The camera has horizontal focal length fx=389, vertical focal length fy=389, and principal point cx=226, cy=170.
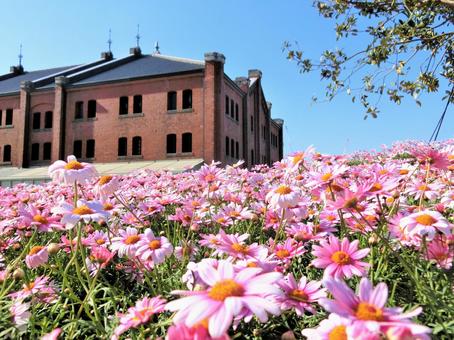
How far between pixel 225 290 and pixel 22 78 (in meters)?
40.1

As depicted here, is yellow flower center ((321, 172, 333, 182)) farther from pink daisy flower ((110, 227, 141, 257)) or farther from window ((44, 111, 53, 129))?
window ((44, 111, 53, 129))

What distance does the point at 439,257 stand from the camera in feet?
5.40

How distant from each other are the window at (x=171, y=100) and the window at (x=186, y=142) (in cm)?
209

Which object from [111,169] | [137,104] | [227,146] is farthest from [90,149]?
[227,146]

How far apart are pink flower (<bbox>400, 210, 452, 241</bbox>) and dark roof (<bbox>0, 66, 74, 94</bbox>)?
114 feet

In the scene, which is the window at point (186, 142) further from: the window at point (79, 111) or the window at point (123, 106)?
the window at point (79, 111)

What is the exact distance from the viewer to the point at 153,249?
67.7 inches

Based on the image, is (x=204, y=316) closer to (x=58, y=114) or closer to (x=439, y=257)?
(x=439, y=257)

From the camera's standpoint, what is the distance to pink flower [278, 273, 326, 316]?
50.0 inches

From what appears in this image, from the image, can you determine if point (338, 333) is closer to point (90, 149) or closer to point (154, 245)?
point (154, 245)

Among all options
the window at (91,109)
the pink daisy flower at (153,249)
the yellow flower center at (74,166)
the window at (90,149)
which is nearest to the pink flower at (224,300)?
the pink daisy flower at (153,249)

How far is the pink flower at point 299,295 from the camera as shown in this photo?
1271 millimetres

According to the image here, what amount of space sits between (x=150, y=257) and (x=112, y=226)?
4.04 ft

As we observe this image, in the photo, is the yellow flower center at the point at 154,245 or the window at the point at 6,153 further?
the window at the point at 6,153
